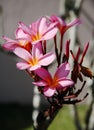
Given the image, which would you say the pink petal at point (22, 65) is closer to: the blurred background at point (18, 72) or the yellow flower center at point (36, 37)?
the yellow flower center at point (36, 37)

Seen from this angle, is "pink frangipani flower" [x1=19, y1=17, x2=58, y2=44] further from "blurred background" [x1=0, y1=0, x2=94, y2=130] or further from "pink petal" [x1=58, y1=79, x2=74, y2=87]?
"blurred background" [x1=0, y1=0, x2=94, y2=130]

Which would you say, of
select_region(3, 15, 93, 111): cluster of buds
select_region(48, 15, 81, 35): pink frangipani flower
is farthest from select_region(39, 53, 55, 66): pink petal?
select_region(48, 15, 81, 35): pink frangipani flower

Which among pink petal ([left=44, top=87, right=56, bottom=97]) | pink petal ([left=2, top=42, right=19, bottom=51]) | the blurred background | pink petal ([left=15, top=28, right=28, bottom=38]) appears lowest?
the blurred background

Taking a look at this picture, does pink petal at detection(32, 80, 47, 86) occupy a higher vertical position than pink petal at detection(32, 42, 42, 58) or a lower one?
lower

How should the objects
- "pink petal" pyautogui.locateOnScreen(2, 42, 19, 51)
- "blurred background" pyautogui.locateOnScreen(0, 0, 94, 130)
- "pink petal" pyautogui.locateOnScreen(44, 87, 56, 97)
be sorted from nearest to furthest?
"pink petal" pyautogui.locateOnScreen(44, 87, 56, 97), "pink petal" pyautogui.locateOnScreen(2, 42, 19, 51), "blurred background" pyautogui.locateOnScreen(0, 0, 94, 130)

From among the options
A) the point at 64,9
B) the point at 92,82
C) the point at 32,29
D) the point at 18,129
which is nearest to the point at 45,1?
the point at 18,129

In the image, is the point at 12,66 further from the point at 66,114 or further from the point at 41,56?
the point at 41,56

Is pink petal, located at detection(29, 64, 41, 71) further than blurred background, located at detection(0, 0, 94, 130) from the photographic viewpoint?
No
